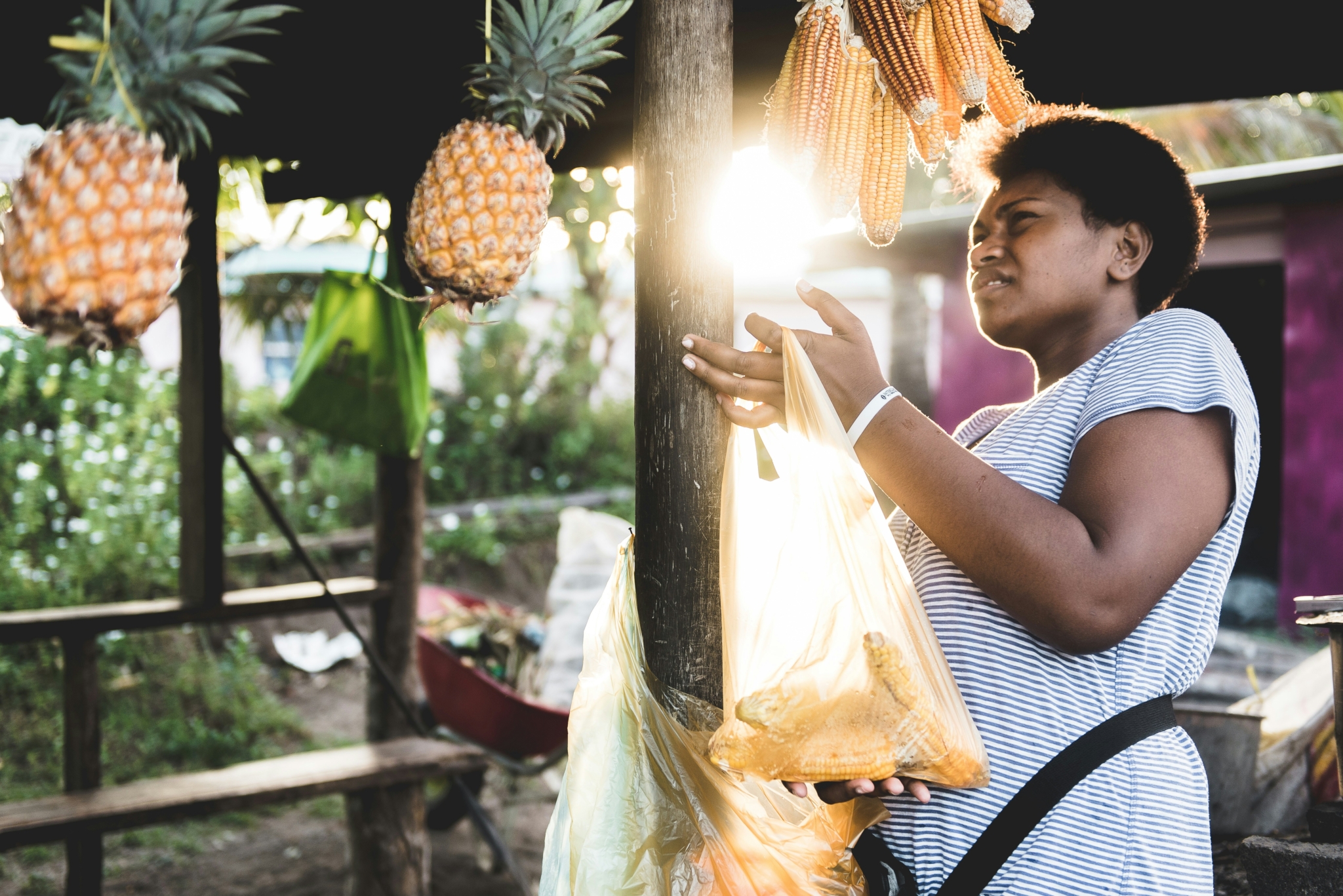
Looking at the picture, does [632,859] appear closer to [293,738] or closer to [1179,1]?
[1179,1]

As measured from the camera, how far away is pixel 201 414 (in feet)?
10.9

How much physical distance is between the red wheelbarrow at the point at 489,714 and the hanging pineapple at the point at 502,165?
2.82 metres

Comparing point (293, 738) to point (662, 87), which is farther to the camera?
point (293, 738)

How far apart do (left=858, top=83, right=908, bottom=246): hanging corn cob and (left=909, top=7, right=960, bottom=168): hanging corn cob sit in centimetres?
3

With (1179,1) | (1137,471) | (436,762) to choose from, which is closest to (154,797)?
(436,762)

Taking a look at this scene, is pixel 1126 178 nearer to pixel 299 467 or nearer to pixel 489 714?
pixel 489 714

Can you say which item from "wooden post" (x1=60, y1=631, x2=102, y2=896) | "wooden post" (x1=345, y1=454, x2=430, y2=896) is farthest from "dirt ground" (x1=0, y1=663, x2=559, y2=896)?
"wooden post" (x1=60, y1=631, x2=102, y2=896)

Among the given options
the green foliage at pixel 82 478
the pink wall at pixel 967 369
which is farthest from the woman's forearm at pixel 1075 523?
the pink wall at pixel 967 369

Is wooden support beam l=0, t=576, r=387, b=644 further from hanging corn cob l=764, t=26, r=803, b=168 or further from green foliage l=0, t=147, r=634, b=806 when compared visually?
hanging corn cob l=764, t=26, r=803, b=168

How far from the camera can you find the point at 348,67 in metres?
2.88

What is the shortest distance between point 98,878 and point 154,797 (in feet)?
1.52

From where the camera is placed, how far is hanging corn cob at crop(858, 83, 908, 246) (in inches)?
64.1

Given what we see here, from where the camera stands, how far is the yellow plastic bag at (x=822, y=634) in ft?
3.81

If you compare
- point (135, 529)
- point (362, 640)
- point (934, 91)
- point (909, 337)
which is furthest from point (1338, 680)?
point (909, 337)
